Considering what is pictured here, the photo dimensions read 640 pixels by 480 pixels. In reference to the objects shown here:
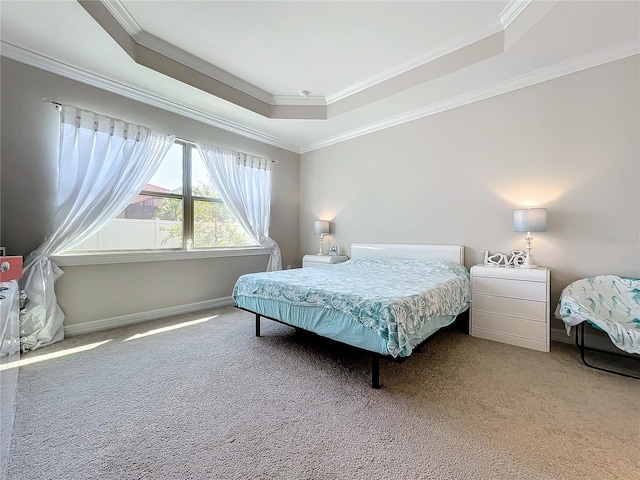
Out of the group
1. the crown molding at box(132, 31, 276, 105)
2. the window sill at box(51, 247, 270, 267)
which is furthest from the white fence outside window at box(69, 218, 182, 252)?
the crown molding at box(132, 31, 276, 105)

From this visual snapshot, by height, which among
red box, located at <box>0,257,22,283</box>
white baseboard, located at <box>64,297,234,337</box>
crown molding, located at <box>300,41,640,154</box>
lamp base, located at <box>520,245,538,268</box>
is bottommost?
white baseboard, located at <box>64,297,234,337</box>

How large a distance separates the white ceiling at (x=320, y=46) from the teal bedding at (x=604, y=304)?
208 cm

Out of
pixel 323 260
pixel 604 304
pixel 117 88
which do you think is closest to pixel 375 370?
pixel 604 304

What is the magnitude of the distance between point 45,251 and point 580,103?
5.43 metres

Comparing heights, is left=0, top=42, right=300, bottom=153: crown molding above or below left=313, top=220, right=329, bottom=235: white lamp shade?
above

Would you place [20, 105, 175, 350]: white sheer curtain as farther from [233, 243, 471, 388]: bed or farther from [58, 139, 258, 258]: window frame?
[233, 243, 471, 388]: bed

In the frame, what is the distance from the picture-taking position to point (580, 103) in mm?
2680

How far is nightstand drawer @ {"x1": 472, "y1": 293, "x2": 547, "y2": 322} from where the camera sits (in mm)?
2555

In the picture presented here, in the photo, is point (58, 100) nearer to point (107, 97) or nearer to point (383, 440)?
point (107, 97)

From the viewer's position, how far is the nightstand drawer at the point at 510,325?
8.38 ft

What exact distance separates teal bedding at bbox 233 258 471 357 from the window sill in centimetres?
128

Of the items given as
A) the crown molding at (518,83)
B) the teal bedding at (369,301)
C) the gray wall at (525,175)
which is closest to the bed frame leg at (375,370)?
the teal bedding at (369,301)

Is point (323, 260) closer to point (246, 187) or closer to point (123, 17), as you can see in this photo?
point (246, 187)

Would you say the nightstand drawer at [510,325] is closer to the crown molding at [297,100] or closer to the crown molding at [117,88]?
the crown molding at [297,100]
